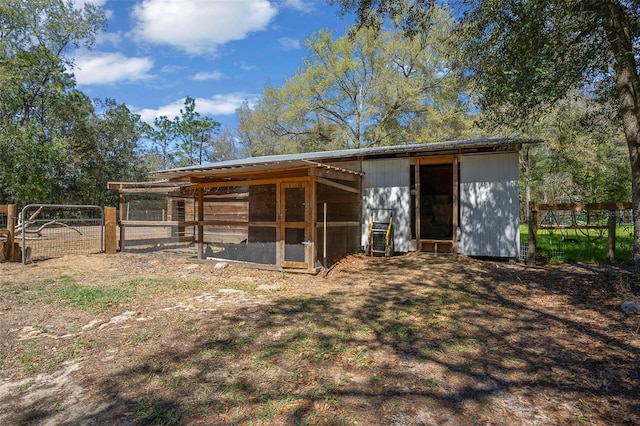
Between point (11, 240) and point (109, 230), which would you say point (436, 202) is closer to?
point (109, 230)

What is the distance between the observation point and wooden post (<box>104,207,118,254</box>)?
10.1m

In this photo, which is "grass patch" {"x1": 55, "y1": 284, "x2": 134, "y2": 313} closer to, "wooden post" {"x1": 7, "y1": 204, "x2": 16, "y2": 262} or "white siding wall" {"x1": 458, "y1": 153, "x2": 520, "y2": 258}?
"wooden post" {"x1": 7, "y1": 204, "x2": 16, "y2": 262}

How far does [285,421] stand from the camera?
233 centimetres

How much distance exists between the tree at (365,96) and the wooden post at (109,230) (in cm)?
1489

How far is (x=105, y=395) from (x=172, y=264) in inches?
249

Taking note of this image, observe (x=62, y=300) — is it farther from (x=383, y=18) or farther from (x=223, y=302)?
(x=383, y=18)

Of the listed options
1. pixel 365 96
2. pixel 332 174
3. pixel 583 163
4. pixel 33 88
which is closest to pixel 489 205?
Result: pixel 332 174

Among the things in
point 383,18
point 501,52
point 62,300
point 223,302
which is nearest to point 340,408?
point 223,302

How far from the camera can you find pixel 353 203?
32.0ft

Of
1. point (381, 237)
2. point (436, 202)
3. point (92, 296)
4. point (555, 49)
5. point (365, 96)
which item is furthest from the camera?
point (365, 96)

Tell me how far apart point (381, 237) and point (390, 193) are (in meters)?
1.19

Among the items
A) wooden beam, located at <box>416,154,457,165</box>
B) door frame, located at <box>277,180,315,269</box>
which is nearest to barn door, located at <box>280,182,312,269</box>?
door frame, located at <box>277,180,315,269</box>

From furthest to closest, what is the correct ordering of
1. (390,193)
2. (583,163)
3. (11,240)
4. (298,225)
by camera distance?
1. (583,163)
2. (390,193)
3. (11,240)
4. (298,225)

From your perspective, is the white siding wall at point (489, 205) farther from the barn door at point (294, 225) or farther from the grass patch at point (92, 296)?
the grass patch at point (92, 296)
